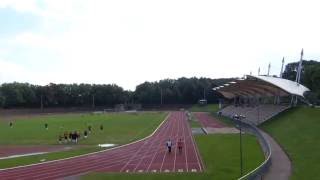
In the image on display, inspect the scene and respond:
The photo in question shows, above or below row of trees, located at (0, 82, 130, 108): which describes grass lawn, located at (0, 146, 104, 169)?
below

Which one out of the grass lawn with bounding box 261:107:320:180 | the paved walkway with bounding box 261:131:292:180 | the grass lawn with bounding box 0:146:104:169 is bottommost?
the grass lawn with bounding box 0:146:104:169

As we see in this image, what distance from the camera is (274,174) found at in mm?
28500

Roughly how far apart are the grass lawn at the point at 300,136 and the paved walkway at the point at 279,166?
0.38m

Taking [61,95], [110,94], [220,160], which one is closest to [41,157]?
[220,160]

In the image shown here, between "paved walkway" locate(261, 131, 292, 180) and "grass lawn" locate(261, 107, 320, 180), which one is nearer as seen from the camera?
"paved walkway" locate(261, 131, 292, 180)

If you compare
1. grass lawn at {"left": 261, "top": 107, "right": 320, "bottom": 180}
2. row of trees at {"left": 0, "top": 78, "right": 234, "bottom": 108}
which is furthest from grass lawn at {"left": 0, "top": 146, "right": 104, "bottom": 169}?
row of trees at {"left": 0, "top": 78, "right": 234, "bottom": 108}

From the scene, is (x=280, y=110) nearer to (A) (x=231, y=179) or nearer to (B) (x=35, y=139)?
(B) (x=35, y=139)

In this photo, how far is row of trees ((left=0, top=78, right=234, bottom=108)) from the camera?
164m

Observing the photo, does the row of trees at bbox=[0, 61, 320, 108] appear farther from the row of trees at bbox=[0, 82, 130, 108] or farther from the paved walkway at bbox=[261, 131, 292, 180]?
the paved walkway at bbox=[261, 131, 292, 180]

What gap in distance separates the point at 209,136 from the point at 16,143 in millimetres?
20192

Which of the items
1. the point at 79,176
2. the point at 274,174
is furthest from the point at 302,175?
the point at 79,176

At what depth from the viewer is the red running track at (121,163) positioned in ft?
103

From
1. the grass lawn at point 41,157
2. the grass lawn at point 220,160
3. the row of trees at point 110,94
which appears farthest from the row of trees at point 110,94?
the grass lawn at point 41,157

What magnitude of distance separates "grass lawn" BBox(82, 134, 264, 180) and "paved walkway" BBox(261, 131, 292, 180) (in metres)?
1.06
